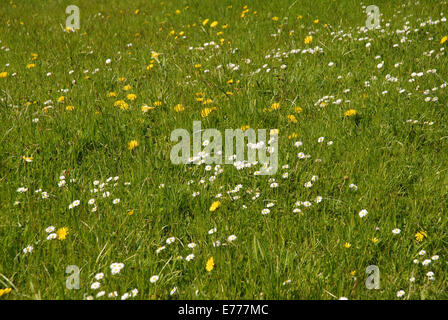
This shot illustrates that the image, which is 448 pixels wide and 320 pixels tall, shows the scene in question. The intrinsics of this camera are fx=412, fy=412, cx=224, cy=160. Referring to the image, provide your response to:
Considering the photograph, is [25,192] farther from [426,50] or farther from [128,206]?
[426,50]

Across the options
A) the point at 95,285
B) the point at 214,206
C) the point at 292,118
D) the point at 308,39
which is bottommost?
the point at 95,285

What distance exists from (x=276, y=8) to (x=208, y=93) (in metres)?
3.38

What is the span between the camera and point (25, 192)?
115 inches

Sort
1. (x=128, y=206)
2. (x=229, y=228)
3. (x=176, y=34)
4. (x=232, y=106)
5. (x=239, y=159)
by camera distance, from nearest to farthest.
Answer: (x=229, y=228), (x=128, y=206), (x=239, y=159), (x=232, y=106), (x=176, y=34)

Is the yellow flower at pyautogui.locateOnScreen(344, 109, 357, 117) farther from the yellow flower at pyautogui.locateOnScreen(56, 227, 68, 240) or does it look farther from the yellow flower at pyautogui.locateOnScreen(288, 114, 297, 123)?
the yellow flower at pyautogui.locateOnScreen(56, 227, 68, 240)

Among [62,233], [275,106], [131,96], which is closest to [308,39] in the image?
[275,106]

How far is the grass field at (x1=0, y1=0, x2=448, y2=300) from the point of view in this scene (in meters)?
2.18

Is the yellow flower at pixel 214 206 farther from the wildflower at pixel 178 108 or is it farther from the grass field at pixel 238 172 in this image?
the wildflower at pixel 178 108

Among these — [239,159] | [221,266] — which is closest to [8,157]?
[239,159]

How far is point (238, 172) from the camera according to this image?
298 centimetres

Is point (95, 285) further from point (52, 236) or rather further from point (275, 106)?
point (275, 106)

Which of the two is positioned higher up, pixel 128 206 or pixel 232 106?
pixel 232 106

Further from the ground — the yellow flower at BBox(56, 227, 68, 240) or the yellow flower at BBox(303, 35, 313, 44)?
the yellow flower at BBox(303, 35, 313, 44)

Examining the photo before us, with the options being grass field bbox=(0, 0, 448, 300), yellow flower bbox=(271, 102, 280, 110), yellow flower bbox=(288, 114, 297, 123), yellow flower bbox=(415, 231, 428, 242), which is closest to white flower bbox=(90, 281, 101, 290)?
grass field bbox=(0, 0, 448, 300)
